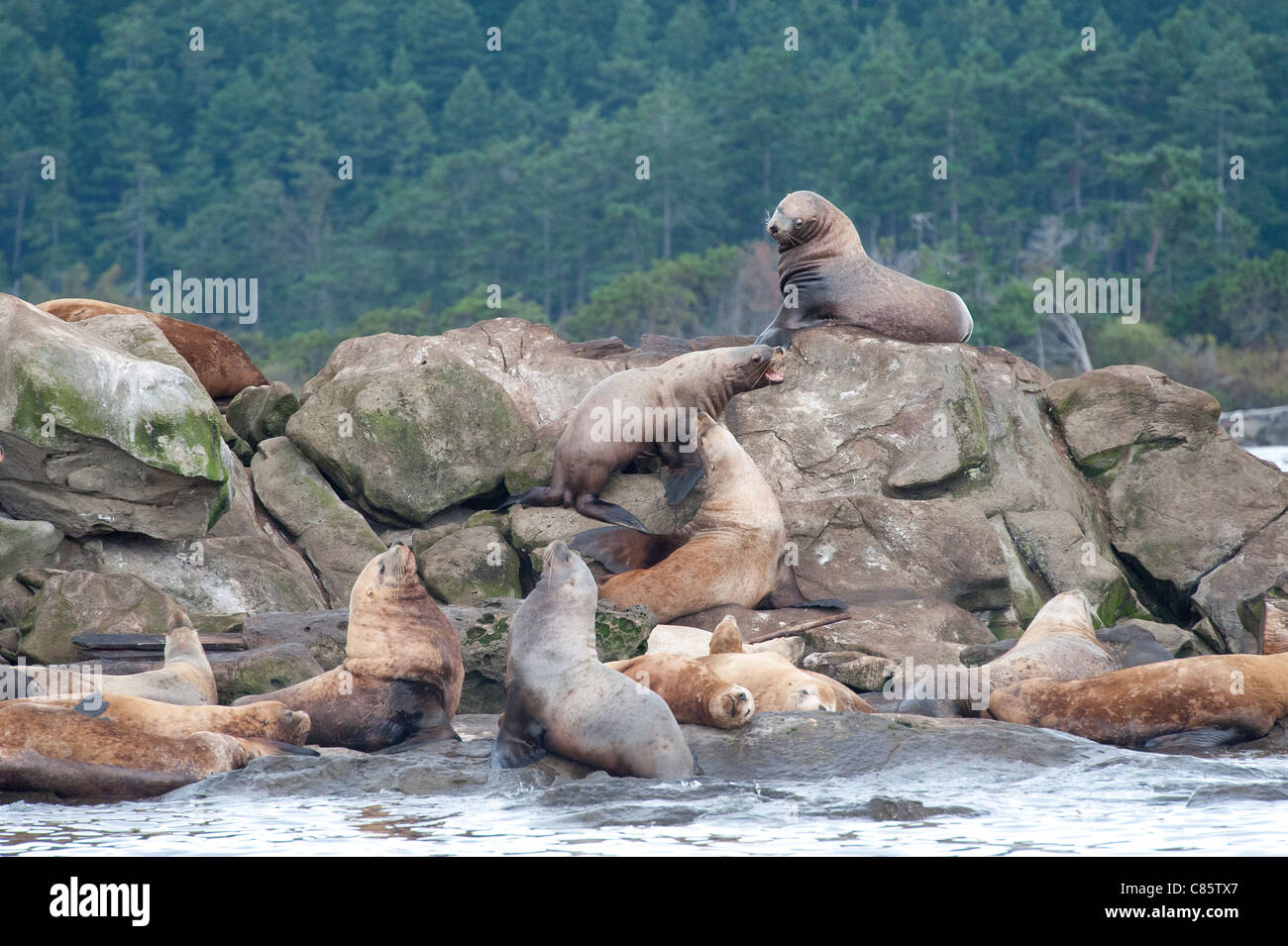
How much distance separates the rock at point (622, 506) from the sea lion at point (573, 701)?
9.80 ft

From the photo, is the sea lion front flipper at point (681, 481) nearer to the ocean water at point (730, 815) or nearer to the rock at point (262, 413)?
the rock at point (262, 413)

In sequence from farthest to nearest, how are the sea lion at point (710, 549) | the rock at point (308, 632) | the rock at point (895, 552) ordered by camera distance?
the rock at point (895, 552) < the sea lion at point (710, 549) < the rock at point (308, 632)

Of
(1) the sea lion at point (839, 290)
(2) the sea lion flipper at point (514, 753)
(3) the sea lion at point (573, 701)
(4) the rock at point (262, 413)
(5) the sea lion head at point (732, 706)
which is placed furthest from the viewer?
(1) the sea lion at point (839, 290)

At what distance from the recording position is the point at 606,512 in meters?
10.2

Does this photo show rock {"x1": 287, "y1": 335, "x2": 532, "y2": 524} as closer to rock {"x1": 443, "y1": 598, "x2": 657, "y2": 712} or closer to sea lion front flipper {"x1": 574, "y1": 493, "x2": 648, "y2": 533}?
sea lion front flipper {"x1": 574, "y1": 493, "x2": 648, "y2": 533}

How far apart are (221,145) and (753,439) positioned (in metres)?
51.2

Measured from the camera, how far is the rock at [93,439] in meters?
9.52

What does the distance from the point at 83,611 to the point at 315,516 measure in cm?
245

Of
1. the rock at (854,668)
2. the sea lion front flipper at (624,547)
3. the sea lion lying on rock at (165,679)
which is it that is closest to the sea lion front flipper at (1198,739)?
the rock at (854,668)

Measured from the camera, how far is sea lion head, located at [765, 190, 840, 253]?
1248cm

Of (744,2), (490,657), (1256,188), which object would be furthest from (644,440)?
(744,2)

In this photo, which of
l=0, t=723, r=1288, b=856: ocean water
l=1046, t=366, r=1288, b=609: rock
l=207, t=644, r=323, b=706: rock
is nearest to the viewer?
l=0, t=723, r=1288, b=856: ocean water

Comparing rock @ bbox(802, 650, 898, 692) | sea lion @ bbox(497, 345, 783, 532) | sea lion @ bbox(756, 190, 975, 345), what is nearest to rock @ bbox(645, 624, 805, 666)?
rock @ bbox(802, 650, 898, 692)

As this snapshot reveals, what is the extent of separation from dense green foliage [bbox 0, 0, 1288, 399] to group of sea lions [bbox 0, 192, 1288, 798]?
30.1 metres
